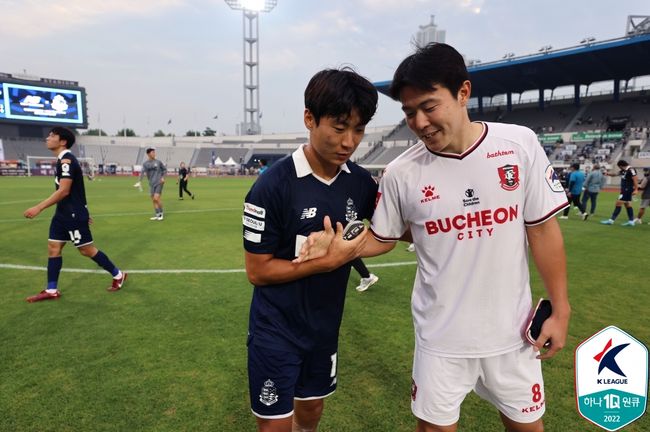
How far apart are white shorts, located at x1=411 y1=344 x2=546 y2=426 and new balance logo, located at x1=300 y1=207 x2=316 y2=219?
90cm

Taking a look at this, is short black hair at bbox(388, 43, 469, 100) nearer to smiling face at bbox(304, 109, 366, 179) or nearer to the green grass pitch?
smiling face at bbox(304, 109, 366, 179)

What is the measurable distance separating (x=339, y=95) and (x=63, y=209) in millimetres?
5072

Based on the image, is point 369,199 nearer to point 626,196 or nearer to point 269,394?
point 269,394

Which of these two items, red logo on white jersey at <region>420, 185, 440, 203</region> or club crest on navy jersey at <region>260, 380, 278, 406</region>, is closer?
red logo on white jersey at <region>420, 185, 440, 203</region>

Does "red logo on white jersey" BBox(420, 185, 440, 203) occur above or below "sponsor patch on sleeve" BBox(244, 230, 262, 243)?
above

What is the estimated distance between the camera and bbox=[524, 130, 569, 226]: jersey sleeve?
179 cm

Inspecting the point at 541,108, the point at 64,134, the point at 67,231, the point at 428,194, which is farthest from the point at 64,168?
the point at 541,108

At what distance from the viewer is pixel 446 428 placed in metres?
1.87

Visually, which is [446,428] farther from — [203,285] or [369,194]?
[203,285]

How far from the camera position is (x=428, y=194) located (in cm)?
186

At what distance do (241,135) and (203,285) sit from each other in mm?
92133

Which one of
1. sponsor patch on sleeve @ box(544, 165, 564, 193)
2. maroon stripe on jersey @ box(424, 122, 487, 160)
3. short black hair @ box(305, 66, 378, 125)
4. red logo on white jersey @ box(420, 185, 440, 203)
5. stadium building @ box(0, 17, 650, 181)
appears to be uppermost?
stadium building @ box(0, 17, 650, 181)

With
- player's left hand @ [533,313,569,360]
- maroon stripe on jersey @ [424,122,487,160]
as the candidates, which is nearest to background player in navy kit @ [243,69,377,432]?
maroon stripe on jersey @ [424,122,487,160]

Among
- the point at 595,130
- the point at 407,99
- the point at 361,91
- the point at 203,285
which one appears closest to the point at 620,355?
the point at 407,99
